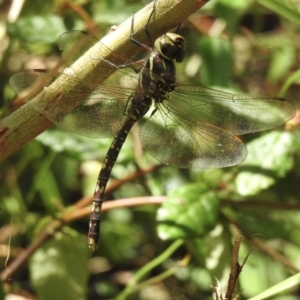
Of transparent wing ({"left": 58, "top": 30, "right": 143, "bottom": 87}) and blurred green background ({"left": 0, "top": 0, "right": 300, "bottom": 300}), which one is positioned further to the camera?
blurred green background ({"left": 0, "top": 0, "right": 300, "bottom": 300})

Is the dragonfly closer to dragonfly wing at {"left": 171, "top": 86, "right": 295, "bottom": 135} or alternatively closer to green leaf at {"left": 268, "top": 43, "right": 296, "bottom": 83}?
dragonfly wing at {"left": 171, "top": 86, "right": 295, "bottom": 135}

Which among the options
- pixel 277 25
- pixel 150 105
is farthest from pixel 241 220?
pixel 277 25

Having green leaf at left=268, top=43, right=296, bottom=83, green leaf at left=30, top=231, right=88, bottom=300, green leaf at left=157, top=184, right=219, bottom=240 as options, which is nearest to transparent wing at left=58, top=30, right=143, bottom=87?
green leaf at left=157, top=184, right=219, bottom=240

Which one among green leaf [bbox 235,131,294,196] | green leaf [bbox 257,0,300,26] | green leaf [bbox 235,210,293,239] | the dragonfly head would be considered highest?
green leaf [bbox 257,0,300,26]

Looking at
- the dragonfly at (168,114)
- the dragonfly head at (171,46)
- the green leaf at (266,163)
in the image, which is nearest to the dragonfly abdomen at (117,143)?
the dragonfly at (168,114)

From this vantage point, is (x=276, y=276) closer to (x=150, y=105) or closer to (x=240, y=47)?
(x=150, y=105)

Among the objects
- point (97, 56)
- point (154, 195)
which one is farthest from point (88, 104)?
point (154, 195)
